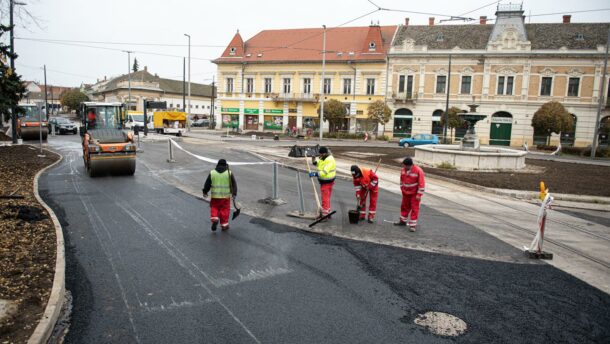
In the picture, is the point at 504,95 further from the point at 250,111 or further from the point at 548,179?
the point at 548,179

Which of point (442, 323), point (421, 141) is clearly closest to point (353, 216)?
point (442, 323)

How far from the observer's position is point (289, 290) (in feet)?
20.2

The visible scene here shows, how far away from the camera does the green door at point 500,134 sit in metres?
47.5

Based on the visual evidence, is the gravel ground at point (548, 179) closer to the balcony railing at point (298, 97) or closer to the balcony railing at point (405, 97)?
the balcony railing at point (405, 97)

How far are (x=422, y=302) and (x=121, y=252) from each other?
5.13 meters

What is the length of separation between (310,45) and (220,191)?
50.5 m

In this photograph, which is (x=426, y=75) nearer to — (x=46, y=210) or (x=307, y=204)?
(x=307, y=204)

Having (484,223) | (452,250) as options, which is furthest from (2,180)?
(484,223)

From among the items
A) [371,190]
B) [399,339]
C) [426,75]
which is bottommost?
[399,339]

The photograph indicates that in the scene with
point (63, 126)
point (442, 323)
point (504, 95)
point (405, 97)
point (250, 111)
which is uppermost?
point (504, 95)

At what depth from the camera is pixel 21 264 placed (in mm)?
6551

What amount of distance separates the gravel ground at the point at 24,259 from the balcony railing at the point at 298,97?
44310 millimetres

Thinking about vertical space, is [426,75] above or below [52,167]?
above

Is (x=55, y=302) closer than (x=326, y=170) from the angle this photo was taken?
Yes
